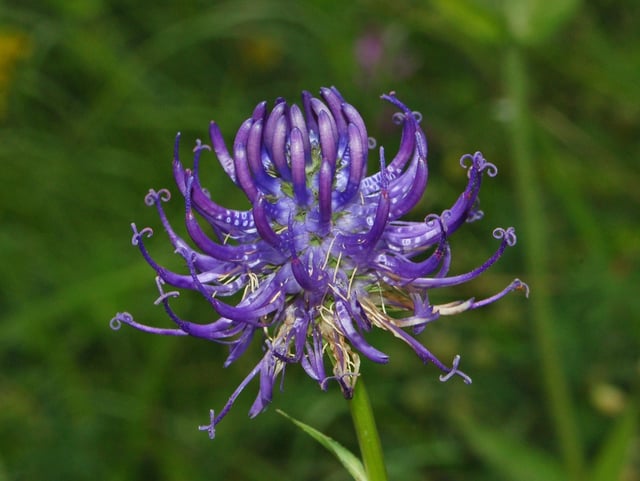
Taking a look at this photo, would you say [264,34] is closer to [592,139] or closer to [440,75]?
[440,75]

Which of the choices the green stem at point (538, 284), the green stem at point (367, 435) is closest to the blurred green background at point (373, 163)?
the green stem at point (538, 284)

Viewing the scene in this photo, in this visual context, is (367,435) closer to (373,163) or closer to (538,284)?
(538,284)

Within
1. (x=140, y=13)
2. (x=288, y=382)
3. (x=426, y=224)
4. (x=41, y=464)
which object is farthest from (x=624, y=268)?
(x=140, y=13)

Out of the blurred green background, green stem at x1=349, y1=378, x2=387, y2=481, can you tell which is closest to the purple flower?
green stem at x1=349, y1=378, x2=387, y2=481

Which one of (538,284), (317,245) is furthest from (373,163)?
(317,245)

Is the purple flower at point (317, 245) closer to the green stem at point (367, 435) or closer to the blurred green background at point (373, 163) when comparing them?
the green stem at point (367, 435)

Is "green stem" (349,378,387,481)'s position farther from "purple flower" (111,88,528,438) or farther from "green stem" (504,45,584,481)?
"green stem" (504,45,584,481)

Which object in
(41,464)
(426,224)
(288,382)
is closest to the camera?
(426,224)
